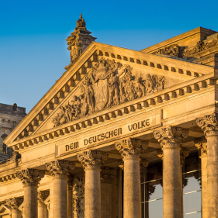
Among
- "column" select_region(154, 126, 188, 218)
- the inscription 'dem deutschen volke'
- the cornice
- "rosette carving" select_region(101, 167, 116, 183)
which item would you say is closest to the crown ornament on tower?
the cornice

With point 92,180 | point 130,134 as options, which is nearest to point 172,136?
point 130,134

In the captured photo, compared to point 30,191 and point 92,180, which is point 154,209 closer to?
point 92,180

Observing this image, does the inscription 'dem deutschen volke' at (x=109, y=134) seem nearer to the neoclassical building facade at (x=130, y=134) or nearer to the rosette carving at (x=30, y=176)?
the neoclassical building facade at (x=130, y=134)

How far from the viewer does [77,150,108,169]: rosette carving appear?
53.8m

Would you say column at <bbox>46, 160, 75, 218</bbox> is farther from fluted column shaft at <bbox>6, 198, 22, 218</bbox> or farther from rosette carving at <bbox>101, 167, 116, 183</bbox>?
fluted column shaft at <bbox>6, 198, 22, 218</bbox>

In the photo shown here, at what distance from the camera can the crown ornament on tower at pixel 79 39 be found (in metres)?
69.1

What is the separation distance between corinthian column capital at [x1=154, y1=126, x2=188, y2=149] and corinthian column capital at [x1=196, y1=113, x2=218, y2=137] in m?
2.34

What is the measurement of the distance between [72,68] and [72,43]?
14.6m

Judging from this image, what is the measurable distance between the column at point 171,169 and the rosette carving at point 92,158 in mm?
6642

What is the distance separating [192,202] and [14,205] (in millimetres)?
21301

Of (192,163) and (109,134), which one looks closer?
(109,134)

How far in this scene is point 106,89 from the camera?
52750 millimetres

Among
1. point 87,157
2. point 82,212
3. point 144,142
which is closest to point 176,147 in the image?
point 144,142

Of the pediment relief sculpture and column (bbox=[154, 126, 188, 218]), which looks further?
the pediment relief sculpture
